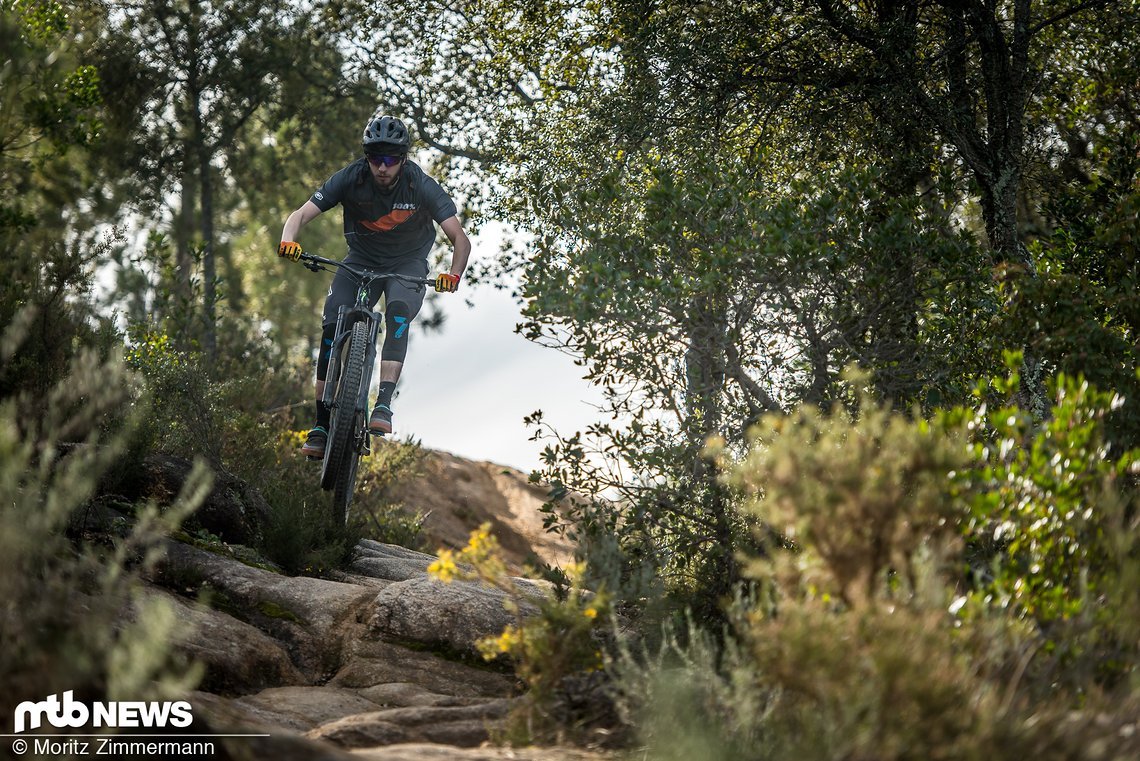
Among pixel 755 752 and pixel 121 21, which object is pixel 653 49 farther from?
pixel 121 21

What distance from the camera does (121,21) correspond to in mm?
19562

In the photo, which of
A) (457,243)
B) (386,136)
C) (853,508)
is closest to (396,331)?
(457,243)

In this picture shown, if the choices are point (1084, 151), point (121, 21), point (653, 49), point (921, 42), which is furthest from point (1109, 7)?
point (121, 21)

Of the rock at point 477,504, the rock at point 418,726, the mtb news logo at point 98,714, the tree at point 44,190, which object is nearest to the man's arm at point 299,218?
the tree at point 44,190

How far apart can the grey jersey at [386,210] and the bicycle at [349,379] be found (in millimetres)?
332

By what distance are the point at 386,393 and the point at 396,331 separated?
0.49 metres

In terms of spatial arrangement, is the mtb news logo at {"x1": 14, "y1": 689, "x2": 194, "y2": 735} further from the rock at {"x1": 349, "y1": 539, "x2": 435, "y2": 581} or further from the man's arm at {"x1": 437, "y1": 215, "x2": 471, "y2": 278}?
the man's arm at {"x1": 437, "y1": 215, "x2": 471, "y2": 278}

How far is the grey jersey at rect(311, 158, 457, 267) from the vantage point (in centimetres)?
871

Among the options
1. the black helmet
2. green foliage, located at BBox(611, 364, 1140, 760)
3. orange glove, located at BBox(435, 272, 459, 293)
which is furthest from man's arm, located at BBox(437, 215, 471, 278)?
green foliage, located at BBox(611, 364, 1140, 760)

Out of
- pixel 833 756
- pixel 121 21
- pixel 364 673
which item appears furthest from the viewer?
pixel 121 21

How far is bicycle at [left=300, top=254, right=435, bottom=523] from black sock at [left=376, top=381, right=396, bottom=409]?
116 mm

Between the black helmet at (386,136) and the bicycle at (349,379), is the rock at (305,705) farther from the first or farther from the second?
the black helmet at (386,136)

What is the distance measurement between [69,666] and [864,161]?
8039mm

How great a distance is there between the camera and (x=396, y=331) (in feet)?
28.4
